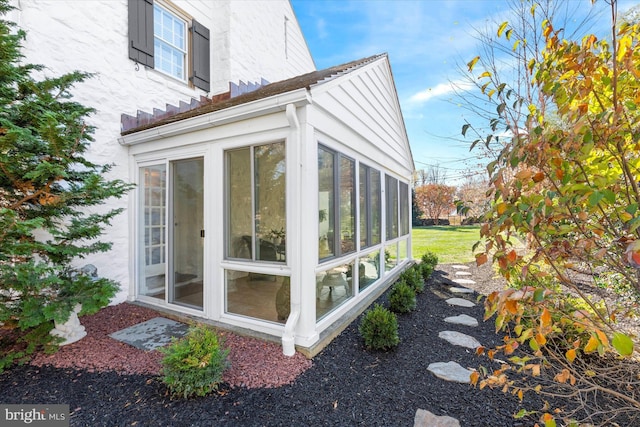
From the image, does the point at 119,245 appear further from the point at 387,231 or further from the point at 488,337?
the point at 488,337

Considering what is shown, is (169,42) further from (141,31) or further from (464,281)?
(464,281)

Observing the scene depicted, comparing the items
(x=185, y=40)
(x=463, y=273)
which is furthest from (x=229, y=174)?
(x=463, y=273)

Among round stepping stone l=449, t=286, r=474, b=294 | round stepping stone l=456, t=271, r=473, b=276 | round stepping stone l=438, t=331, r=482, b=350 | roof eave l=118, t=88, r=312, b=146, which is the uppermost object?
roof eave l=118, t=88, r=312, b=146

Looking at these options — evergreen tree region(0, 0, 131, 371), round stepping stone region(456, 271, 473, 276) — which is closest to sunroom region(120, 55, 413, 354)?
evergreen tree region(0, 0, 131, 371)

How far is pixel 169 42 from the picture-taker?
19.6ft

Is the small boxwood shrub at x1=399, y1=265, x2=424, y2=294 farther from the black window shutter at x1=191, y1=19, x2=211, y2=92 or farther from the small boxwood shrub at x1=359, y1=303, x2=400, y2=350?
the black window shutter at x1=191, y1=19, x2=211, y2=92

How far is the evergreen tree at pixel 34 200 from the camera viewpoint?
2719 mm

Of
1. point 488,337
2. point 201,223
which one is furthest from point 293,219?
point 488,337

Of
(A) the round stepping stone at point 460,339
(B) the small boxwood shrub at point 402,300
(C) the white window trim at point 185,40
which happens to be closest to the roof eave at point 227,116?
(C) the white window trim at point 185,40

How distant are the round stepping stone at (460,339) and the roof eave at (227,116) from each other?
3.40m

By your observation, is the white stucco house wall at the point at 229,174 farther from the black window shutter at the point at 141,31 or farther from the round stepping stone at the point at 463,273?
the round stepping stone at the point at 463,273

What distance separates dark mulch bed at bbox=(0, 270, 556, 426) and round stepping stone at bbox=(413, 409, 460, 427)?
5 cm

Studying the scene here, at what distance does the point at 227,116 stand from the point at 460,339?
13.3 ft

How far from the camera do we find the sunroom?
10.8 feet
